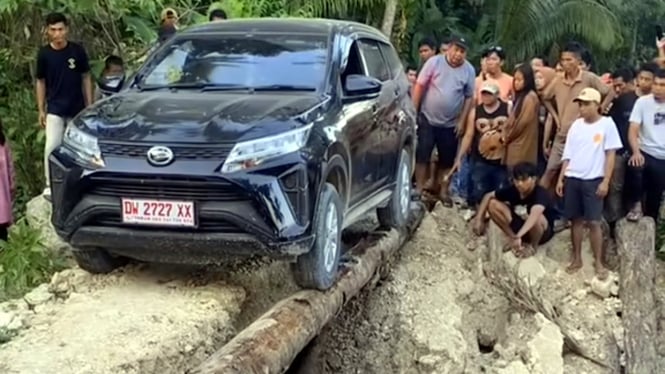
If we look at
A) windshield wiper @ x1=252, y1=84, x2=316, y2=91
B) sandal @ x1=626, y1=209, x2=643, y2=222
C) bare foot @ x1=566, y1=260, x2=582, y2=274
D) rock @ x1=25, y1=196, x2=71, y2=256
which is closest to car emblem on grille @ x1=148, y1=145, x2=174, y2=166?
windshield wiper @ x1=252, y1=84, x2=316, y2=91

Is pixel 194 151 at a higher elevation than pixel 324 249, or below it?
higher

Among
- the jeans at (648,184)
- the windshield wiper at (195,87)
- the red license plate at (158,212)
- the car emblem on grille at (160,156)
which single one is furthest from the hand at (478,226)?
the car emblem on grille at (160,156)

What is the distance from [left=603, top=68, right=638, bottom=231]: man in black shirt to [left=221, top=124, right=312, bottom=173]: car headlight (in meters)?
4.17

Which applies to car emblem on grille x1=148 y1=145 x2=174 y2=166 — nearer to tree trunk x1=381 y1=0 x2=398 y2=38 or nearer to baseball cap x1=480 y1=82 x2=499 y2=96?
baseball cap x1=480 y1=82 x2=499 y2=96

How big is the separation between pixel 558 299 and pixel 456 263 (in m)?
1.01

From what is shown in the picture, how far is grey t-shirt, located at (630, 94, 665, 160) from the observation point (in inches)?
346

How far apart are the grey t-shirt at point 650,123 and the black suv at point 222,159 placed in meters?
3.21

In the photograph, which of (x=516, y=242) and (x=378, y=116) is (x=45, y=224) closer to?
(x=378, y=116)

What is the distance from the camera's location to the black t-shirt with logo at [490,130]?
371 inches

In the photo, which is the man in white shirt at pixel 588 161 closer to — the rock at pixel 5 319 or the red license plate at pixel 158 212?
the red license plate at pixel 158 212

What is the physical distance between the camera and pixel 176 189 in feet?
18.9

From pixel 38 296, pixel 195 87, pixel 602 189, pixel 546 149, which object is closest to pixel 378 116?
pixel 195 87

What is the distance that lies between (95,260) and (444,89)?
4.53 meters

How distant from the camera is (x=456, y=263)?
9.27 meters
